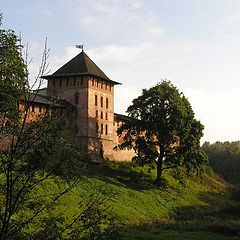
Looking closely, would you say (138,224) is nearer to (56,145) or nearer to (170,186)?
(170,186)

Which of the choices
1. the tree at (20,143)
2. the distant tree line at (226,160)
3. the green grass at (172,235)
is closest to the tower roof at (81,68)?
the green grass at (172,235)

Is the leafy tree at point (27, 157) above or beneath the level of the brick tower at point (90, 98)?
beneath

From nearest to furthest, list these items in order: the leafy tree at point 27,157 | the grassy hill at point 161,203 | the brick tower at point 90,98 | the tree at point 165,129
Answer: the leafy tree at point 27,157, the grassy hill at point 161,203, the tree at point 165,129, the brick tower at point 90,98

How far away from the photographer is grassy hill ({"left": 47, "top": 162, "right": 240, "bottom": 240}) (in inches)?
1185

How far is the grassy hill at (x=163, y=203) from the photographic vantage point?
3009 centimetres

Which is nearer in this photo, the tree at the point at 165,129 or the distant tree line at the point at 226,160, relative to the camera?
the tree at the point at 165,129

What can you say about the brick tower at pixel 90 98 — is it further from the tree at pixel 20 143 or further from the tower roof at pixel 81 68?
the tree at pixel 20 143

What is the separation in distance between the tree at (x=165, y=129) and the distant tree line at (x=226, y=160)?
84.5ft

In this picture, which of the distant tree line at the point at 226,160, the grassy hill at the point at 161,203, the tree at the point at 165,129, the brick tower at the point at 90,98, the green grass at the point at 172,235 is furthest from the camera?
the distant tree line at the point at 226,160

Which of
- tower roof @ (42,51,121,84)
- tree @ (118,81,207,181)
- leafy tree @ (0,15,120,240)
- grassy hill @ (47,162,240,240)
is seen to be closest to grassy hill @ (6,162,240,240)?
grassy hill @ (47,162,240,240)

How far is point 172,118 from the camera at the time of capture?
162 feet

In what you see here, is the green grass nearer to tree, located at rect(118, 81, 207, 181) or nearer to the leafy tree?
the leafy tree

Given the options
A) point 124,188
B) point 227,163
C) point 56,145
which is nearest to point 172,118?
point 124,188

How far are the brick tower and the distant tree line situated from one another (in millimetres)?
27476
